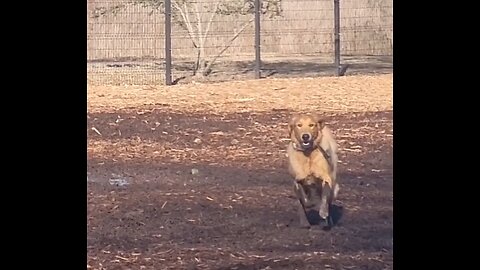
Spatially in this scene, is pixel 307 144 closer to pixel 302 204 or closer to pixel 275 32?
pixel 302 204

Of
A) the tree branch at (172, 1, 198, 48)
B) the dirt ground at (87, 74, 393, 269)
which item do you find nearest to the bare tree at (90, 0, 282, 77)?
the tree branch at (172, 1, 198, 48)

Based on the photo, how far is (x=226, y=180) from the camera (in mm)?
7238

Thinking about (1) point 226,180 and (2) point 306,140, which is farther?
(1) point 226,180

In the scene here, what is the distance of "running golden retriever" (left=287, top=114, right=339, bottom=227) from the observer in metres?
5.87

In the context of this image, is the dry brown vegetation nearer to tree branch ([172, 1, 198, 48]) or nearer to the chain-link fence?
the chain-link fence

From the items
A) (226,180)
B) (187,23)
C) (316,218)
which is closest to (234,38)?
(187,23)

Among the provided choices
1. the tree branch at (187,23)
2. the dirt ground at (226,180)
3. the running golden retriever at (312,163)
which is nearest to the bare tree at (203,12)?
the tree branch at (187,23)

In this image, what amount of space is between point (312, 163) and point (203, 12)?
10137 mm

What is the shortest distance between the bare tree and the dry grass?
2405 mm

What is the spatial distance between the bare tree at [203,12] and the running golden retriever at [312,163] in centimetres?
817

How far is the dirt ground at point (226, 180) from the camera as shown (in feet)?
18.6
